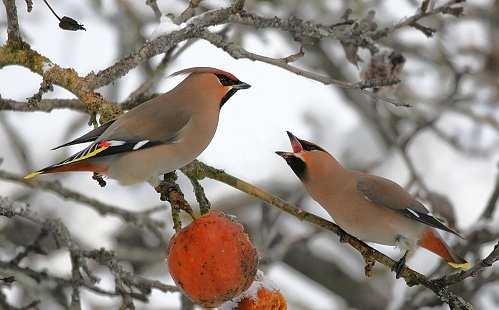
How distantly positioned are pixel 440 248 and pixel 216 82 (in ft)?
3.09

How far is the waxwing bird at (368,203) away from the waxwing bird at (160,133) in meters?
0.32

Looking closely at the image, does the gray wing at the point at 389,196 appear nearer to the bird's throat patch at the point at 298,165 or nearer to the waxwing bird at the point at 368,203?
the waxwing bird at the point at 368,203

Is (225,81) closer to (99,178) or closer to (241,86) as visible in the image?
(241,86)

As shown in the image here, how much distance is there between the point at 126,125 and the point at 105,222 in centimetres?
422

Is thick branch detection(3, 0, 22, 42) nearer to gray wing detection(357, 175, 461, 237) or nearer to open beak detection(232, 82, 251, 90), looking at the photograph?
open beak detection(232, 82, 251, 90)

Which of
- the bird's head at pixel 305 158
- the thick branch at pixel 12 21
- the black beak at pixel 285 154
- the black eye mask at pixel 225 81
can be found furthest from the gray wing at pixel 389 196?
the thick branch at pixel 12 21

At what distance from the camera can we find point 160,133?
2812 mm

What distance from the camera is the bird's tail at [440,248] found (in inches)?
119

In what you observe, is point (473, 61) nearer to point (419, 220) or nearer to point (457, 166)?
point (457, 166)

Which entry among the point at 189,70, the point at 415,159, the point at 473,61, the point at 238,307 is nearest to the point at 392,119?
the point at 473,61

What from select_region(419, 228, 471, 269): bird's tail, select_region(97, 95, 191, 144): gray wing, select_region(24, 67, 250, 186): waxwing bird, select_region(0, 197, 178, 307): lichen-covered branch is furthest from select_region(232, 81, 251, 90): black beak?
select_region(419, 228, 471, 269): bird's tail

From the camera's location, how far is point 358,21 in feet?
11.0

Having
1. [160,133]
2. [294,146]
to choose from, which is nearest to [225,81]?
[160,133]

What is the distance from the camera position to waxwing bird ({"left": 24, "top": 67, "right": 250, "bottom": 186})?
2617 mm
